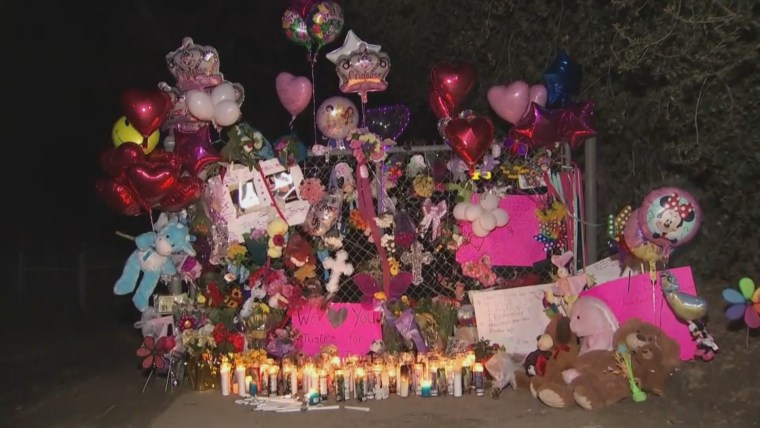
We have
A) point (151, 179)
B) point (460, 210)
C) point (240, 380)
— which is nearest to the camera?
point (151, 179)

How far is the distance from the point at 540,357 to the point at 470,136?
5.66 feet

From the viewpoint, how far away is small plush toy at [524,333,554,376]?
566cm

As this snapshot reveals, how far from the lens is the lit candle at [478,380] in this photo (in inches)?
228

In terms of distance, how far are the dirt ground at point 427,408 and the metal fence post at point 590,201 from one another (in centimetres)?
115

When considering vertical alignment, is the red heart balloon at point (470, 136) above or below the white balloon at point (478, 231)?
above

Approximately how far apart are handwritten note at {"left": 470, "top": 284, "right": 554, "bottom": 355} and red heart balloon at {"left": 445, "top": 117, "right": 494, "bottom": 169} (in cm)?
109

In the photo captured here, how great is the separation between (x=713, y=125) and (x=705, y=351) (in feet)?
5.18

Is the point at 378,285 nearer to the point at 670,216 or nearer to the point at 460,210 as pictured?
the point at 460,210

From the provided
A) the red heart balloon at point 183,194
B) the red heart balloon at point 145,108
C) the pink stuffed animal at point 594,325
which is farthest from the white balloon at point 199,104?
the pink stuffed animal at point 594,325

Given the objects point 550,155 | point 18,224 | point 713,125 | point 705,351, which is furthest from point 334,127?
point 18,224

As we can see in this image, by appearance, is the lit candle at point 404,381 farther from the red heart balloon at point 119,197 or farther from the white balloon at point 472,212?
the red heart balloon at point 119,197

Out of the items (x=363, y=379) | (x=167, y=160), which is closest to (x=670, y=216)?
(x=363, y=379)

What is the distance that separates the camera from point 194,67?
6.13 m

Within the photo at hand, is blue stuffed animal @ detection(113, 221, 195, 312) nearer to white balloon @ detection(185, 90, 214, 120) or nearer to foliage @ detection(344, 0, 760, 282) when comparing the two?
white balloon @ detection(185, 90, 214, 120)
